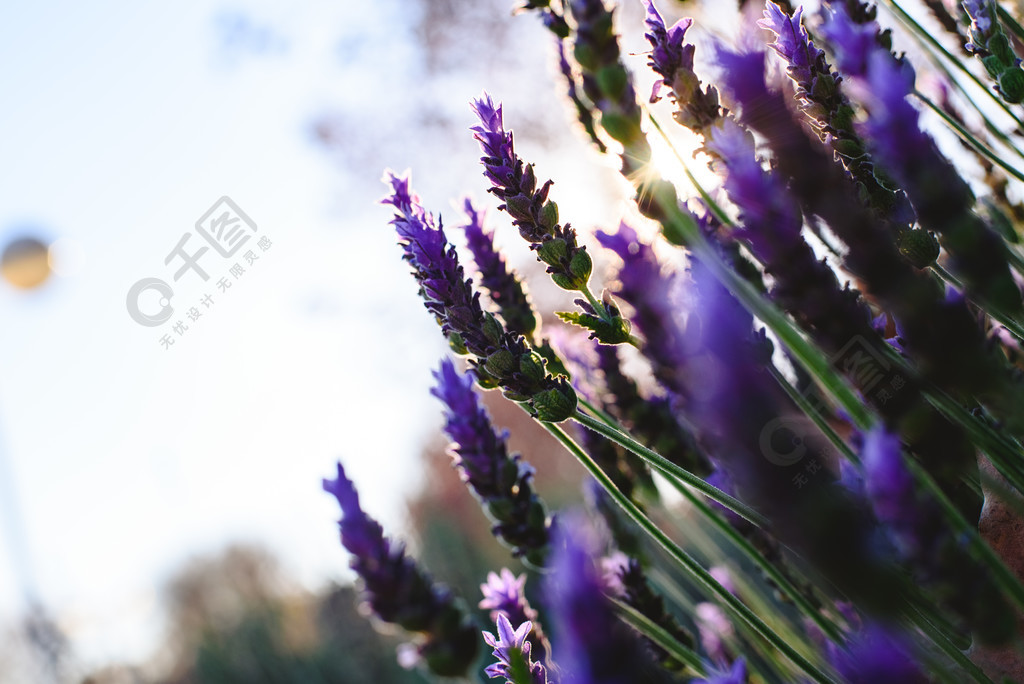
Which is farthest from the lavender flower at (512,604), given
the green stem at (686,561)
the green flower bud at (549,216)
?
the green flower bud at (549,216)

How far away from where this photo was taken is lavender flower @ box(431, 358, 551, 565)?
1.25 metres

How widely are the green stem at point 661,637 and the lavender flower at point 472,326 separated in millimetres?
333

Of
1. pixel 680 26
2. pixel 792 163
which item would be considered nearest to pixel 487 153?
pixel 680 26

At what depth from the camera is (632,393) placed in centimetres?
136

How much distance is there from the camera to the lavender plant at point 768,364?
1.66ft

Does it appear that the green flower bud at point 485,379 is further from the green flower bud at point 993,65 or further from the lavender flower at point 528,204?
the green flower bud at point 993,65

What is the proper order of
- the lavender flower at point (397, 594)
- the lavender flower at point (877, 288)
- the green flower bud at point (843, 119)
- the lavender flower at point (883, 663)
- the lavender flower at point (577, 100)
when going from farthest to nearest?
the lavender flower at point (397, 594), the lavender flower at point (577, 100), the green flower bud at point (843, 119), the lavender flower at point (877, 288), the lavender flower at point (883, 663)

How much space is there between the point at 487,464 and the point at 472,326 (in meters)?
0.32

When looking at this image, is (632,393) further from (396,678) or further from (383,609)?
(396,678)

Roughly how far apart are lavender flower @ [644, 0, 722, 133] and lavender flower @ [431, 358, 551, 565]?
0.52m

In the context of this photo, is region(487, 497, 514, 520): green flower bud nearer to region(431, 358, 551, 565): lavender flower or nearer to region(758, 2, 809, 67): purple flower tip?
region(431, 358, 551, 565): lavender flower

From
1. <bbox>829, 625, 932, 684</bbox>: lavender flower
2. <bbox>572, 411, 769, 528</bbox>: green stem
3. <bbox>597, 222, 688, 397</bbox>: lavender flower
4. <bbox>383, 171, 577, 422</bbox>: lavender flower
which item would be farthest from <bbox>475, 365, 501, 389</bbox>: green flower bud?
<bbox>829, 625, 932, 684</bbox>: lavender flower

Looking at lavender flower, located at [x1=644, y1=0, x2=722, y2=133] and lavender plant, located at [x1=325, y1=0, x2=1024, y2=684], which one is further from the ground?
lavender flower, located at [x1=644, y1=0, x2=722, y2=133]

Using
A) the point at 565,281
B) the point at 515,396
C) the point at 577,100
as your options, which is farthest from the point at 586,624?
the point at 577,100
